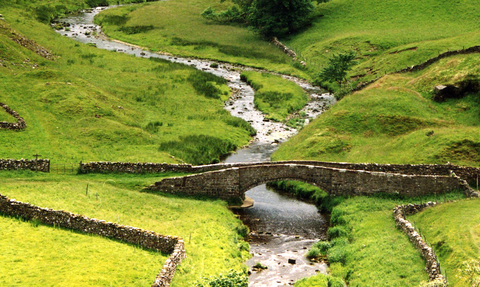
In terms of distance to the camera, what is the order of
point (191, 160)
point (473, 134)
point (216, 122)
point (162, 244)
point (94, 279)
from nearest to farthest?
point (94, 279) < point (162, 244) < point (473, 134) < point (191, 160) < point (216, 122)

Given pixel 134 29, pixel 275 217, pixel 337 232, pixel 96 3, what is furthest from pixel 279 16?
pixel 337 232

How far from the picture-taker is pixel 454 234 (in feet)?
151

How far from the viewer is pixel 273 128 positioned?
88812 mm

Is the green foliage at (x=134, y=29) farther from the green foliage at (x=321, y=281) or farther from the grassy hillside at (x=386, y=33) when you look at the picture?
the green foliage at (x=321, y=281)

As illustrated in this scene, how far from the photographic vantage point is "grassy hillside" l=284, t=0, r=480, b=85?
3979 inches

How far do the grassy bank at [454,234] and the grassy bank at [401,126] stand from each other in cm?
1135

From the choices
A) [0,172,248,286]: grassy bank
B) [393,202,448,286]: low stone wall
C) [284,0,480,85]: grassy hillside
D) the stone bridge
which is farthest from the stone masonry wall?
[284,0,480,85]: grassy hillside

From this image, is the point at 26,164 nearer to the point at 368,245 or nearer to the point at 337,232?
the point at 337,232

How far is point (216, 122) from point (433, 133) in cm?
3044

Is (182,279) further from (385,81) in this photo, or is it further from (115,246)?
(385,81)

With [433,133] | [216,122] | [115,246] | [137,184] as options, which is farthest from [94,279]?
[216,122]

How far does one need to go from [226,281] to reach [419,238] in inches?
587

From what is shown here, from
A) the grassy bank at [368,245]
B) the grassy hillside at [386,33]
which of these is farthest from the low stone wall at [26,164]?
the grassy hillside at [386,33]

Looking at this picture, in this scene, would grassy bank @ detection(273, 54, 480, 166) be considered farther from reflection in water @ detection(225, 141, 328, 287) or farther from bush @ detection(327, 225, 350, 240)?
bush @ detection(327, 225, 350, 240)
